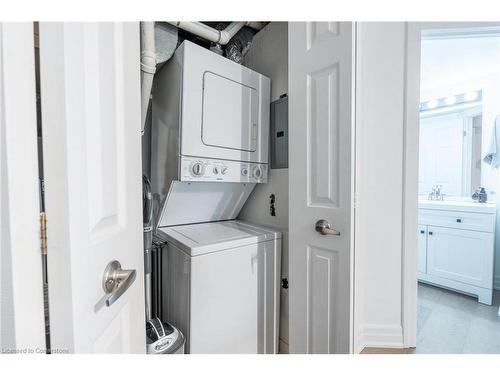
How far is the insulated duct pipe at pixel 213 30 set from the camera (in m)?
1.61

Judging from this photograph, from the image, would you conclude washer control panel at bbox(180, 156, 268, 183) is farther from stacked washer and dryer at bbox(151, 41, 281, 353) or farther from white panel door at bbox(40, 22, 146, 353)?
white panel door at bbox(40, 22, 146, 353)

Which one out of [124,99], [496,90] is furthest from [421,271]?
[124,99]

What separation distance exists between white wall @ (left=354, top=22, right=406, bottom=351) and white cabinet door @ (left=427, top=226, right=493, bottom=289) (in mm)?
1401

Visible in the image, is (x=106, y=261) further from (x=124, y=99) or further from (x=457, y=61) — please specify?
(x=457, y=61)

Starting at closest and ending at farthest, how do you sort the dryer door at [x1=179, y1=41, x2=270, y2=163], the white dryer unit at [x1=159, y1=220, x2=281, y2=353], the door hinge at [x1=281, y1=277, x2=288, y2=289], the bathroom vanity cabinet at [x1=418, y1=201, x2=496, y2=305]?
the white dryer unit at [x1=159, y1=220, x2=281, y2=353] < the dryer door at [x1=179, y1=41, x2=270, y2=163] < the door hinge at [x1=281, y1=277, x2=288, y2=289] < the bathroom vanity cabinet at [x1=418, y1=201, x2=496, y2=305]

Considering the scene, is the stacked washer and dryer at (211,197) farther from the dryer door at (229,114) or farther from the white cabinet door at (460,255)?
the white cabinet door at (460,255)

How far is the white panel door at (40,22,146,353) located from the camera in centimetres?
49

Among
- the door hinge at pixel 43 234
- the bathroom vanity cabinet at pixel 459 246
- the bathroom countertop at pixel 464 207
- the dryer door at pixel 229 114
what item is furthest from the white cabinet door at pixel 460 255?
the door hinge at pixel 43 234

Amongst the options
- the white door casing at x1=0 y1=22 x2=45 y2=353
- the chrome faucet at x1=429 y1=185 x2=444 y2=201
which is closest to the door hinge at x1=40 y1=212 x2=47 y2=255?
the white door casing at x1=0 y1=22 x2=45 y2=353

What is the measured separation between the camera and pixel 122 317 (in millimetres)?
697

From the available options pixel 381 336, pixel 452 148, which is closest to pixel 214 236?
pixel 381 336

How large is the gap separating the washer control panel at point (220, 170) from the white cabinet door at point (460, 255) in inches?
88.4

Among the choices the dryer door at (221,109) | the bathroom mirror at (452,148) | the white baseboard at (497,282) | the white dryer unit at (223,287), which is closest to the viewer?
the white dryer unit at (223,287)
